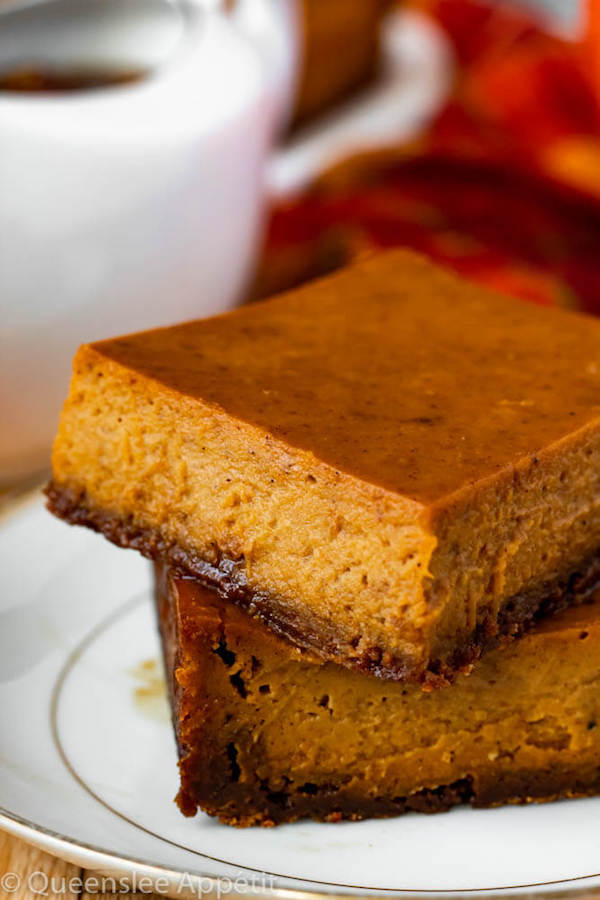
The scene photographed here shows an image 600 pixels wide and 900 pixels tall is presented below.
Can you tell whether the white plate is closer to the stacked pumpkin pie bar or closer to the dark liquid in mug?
the stacked pumpkin pie bar

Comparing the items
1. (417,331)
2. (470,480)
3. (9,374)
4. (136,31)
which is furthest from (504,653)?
(136,31)

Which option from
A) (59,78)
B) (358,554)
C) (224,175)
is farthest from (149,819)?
(59,78)

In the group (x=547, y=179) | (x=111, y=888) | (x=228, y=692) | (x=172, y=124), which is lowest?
(x=111, y=888)

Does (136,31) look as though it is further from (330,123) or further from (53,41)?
(330,123)

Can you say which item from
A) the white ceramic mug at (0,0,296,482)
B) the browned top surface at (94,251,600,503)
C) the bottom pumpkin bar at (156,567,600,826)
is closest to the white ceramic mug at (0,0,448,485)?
the white ceramic mug at (0,0,296,482)

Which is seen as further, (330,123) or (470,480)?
(330,123)

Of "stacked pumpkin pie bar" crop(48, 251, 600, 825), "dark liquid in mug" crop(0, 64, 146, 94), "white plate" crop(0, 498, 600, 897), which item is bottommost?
"white plate" crop(0, 498, 600, 897)

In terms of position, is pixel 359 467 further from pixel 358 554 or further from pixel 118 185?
pixel 118 185
